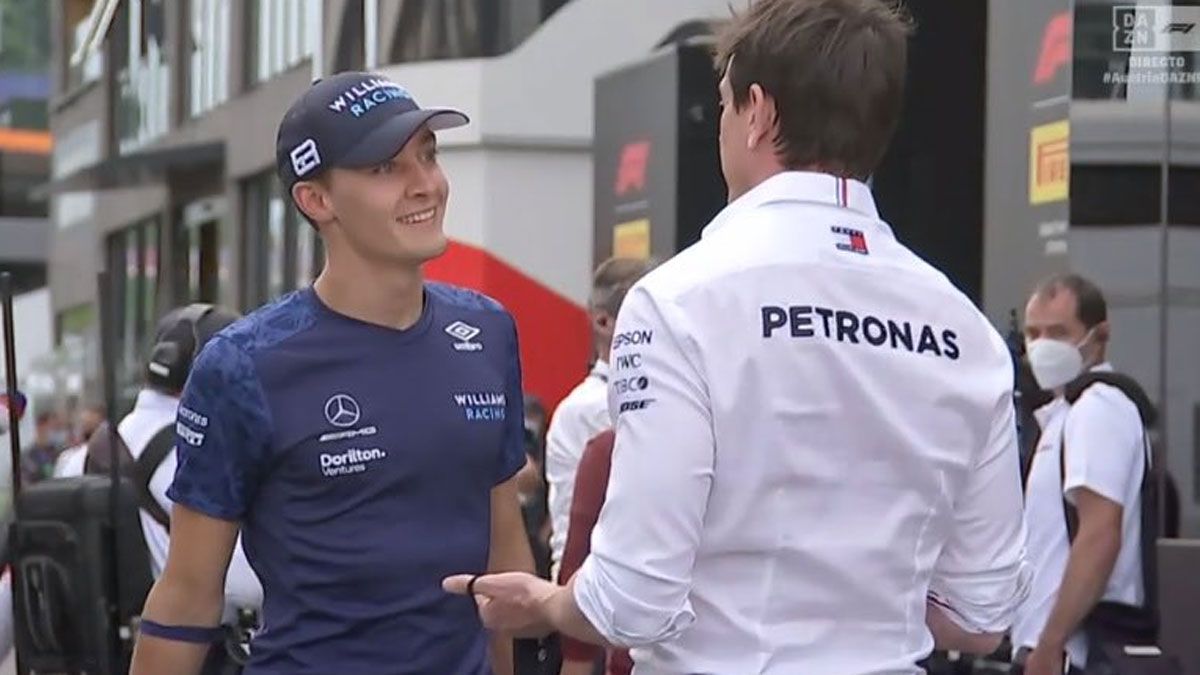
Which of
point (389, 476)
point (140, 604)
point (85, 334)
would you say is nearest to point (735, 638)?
point (389, 476)

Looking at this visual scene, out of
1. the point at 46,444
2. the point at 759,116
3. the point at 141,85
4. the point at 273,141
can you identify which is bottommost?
the point at 46,444

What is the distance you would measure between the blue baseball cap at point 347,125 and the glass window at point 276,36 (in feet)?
55.8

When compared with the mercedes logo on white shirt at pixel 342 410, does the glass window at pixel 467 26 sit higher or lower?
higher

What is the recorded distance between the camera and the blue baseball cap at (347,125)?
3.92 metres

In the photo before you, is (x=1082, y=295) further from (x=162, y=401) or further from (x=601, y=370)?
(x=162, y=401)

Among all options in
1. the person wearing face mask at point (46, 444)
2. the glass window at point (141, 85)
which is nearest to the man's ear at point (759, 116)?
the person wearing face mask at point (46, 444)

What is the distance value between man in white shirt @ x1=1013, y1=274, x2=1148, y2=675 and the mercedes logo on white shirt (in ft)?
10.9

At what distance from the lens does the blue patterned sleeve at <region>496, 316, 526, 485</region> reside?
4.08 m

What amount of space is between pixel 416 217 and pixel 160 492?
11.6 feet

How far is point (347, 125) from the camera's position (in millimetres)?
3941

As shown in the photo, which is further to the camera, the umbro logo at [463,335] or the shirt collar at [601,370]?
the shirt collar at [601,370]

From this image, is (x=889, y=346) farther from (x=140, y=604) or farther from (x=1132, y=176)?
(x=1132, y=176)

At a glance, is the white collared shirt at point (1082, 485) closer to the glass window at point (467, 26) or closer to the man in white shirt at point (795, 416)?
the man in white shirt at point (795, 416)

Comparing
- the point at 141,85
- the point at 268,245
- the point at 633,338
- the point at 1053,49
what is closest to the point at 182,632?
the point at 633,338
